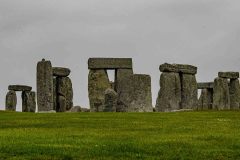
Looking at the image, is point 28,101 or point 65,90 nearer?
point 65,90

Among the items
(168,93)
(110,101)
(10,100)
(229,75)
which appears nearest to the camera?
(110,101)

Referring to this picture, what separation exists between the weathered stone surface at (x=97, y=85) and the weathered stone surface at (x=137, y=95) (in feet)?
14.9

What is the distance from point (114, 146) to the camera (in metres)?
23.9

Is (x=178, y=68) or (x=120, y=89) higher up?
(x=178, y=68)

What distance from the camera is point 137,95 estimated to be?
5231 cm

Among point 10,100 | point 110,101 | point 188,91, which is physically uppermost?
point 188,91

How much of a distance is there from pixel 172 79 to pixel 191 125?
26.8 meters

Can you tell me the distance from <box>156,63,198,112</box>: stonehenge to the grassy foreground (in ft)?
69.6

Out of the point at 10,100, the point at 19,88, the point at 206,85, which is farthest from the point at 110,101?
the point at 206,85

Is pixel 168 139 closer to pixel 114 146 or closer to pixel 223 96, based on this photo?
pixel 114 146

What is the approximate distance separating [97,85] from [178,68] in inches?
271

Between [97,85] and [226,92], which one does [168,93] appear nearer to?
[97,85]

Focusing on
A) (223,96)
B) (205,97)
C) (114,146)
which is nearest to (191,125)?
(114,146)

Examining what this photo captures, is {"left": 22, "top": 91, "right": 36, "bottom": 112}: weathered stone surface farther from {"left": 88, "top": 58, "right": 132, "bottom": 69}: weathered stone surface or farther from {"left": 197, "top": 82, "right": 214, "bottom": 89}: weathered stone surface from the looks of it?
{"left": 197, "top": 82, "right": 214, "bottom": 89}: weathered stone surface
